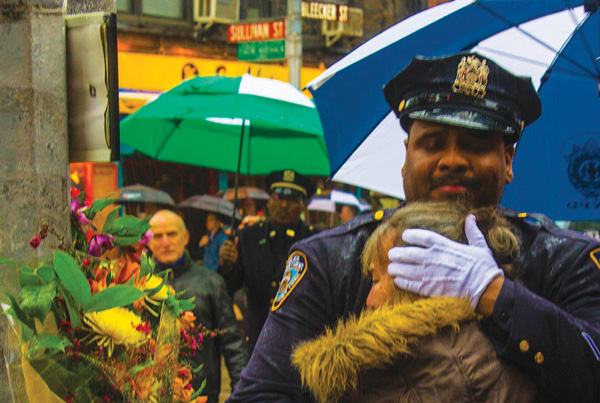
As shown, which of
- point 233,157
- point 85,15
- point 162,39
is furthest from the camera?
point 162,39

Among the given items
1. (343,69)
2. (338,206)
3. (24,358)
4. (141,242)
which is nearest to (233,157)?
(343,69)

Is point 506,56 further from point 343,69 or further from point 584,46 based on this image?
point 343,69

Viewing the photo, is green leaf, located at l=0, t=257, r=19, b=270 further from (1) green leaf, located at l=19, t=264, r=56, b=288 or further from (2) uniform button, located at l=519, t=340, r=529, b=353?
(2) uniform button, located at l=519, t=340, r=529, b=353

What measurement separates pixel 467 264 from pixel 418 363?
0.28 metres

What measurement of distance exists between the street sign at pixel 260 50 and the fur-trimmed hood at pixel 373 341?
1121cm

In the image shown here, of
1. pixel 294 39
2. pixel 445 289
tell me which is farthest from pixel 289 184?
pixel 294 39

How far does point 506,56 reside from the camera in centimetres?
361

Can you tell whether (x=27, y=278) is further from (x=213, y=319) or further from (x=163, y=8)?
(x=163, y=8)

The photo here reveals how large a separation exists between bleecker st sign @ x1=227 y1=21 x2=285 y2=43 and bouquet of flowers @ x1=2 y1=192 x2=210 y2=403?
1077 centimetres

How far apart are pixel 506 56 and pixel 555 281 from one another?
1.99 m

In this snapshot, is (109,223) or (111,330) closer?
(111,330)

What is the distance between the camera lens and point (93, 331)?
1.92 meters

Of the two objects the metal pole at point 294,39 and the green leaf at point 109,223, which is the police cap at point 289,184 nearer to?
the green leaf at point 109,223

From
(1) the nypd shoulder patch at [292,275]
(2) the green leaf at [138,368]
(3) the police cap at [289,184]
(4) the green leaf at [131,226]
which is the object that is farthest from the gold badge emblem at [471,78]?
(3) the police cap at [289,184]
